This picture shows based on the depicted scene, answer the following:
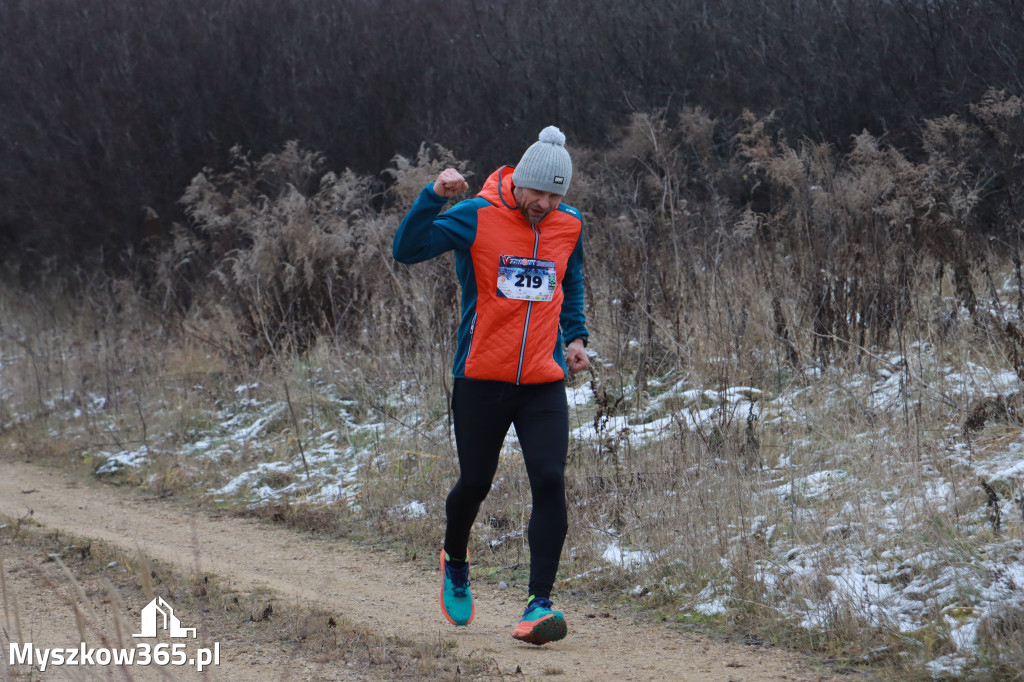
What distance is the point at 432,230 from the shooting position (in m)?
3.68

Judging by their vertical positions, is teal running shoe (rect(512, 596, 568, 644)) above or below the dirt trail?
above

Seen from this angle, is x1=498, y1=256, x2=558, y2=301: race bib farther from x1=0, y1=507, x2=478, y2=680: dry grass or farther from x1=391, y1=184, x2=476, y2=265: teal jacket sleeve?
x1=0, y1=507, x2=478, y2=680: dry grass

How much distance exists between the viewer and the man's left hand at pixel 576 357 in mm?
3889

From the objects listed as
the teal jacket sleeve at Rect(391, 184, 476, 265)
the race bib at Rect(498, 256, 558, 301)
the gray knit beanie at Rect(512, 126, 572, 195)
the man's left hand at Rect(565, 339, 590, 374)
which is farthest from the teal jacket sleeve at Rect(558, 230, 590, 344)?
the teal jacket sleeve at Rect(391, 184, 476, 265)

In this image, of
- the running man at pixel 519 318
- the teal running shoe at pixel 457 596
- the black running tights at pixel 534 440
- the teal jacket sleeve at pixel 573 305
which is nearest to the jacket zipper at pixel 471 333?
the running man at pixel 519 318

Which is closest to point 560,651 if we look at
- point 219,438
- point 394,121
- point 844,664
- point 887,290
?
point 844,664

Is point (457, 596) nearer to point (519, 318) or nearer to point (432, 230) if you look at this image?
point (519, 318)

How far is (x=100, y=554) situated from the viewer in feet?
17.3

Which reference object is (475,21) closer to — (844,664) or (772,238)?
(772,238)

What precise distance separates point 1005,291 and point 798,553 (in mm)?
4076

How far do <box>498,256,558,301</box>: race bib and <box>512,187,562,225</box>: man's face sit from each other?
175 millimetres

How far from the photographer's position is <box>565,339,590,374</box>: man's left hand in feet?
12.8

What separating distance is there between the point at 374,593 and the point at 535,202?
2.17 metres

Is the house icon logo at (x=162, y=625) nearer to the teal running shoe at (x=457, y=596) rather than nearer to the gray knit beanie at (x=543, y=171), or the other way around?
the teal running shoe at (x=457, y=596)
